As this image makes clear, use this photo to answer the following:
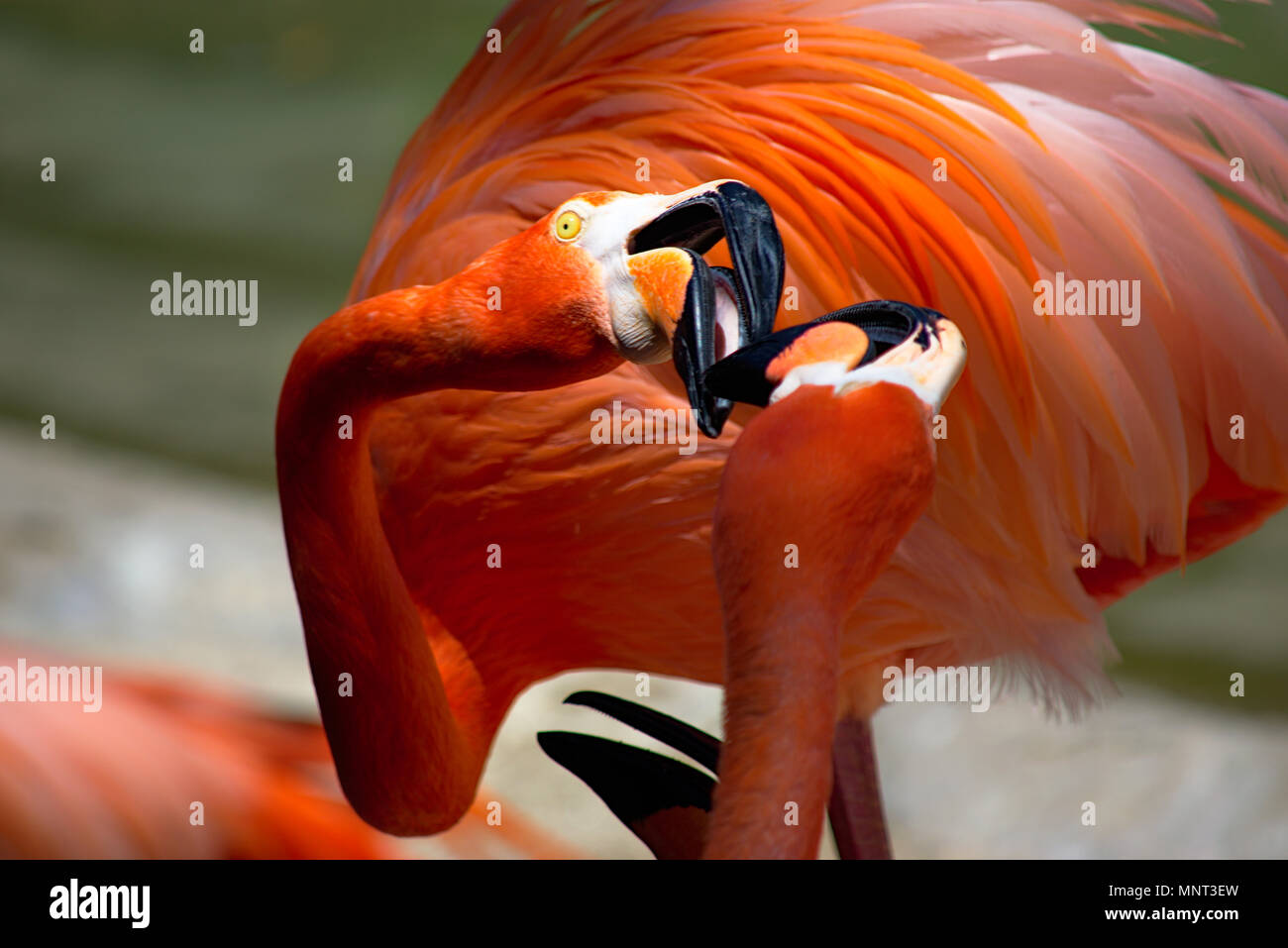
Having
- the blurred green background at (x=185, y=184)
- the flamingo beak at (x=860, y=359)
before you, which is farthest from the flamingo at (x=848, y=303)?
the blurred green background at (x=185, y=184)

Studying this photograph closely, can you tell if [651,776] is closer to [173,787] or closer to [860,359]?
[173,787]

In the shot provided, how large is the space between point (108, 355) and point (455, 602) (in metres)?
2.68

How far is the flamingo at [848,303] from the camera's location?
5.19 ft

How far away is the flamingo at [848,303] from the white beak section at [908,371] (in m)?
0.59

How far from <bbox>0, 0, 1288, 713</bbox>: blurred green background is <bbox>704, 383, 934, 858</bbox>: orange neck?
3.15 m

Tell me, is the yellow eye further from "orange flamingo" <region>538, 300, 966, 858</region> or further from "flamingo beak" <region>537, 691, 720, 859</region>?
"flamingo beak" <region>537, 691, 720, 859</region>

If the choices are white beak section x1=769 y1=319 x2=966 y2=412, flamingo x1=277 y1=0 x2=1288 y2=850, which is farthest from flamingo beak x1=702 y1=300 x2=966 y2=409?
flamingo x1=277 y1=0 x2=1288 y2=850

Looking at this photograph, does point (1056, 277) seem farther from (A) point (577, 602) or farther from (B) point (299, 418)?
(B) point (299, 418)

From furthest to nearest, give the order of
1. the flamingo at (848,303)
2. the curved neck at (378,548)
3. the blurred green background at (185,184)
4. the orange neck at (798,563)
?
the blurred green background at (185,184) < the flamingo at (848,303) < the curved neck at (378,548) < the orange neck at (798,563)

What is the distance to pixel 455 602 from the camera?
1.70 metres

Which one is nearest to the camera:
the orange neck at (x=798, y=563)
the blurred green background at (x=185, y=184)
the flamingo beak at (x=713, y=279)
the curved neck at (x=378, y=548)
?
the orange neck at (x=798, y=563)

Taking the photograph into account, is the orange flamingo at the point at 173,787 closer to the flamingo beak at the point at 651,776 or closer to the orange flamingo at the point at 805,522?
the flamingo beak at the point at 651,776

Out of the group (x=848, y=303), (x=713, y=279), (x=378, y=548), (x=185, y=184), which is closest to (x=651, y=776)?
(x=378, y=548)
